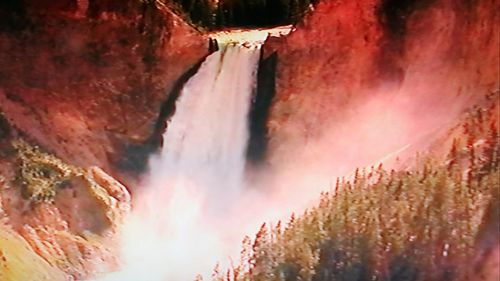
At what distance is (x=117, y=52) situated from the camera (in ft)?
5.21

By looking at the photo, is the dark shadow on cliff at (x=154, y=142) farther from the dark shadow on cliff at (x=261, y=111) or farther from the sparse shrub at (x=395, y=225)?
the sparse shrub at (x=395, y=225)

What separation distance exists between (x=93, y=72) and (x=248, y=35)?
0.27 meters

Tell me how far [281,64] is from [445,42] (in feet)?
0.88

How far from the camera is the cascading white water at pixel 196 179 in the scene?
1.58 m

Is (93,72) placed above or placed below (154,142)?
above

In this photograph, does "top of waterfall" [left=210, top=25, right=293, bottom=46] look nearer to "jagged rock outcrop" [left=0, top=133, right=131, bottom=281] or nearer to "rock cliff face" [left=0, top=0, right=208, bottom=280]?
"rock cliff face" [left=0, top=0, right=208, bottom=280]

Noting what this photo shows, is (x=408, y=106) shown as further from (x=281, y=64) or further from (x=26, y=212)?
(x=26, y=212)

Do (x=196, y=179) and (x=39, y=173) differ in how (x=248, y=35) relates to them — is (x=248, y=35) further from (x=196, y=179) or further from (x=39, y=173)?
(x=39, y=173)

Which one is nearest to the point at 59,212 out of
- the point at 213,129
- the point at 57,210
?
the point at 57,210

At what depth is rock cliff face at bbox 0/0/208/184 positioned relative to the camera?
62.1 inches

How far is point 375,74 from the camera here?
5.05ft

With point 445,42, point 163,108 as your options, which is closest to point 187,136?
point 163,108

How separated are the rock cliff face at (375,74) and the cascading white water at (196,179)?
2.6 inches

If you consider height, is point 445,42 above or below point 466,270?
above
